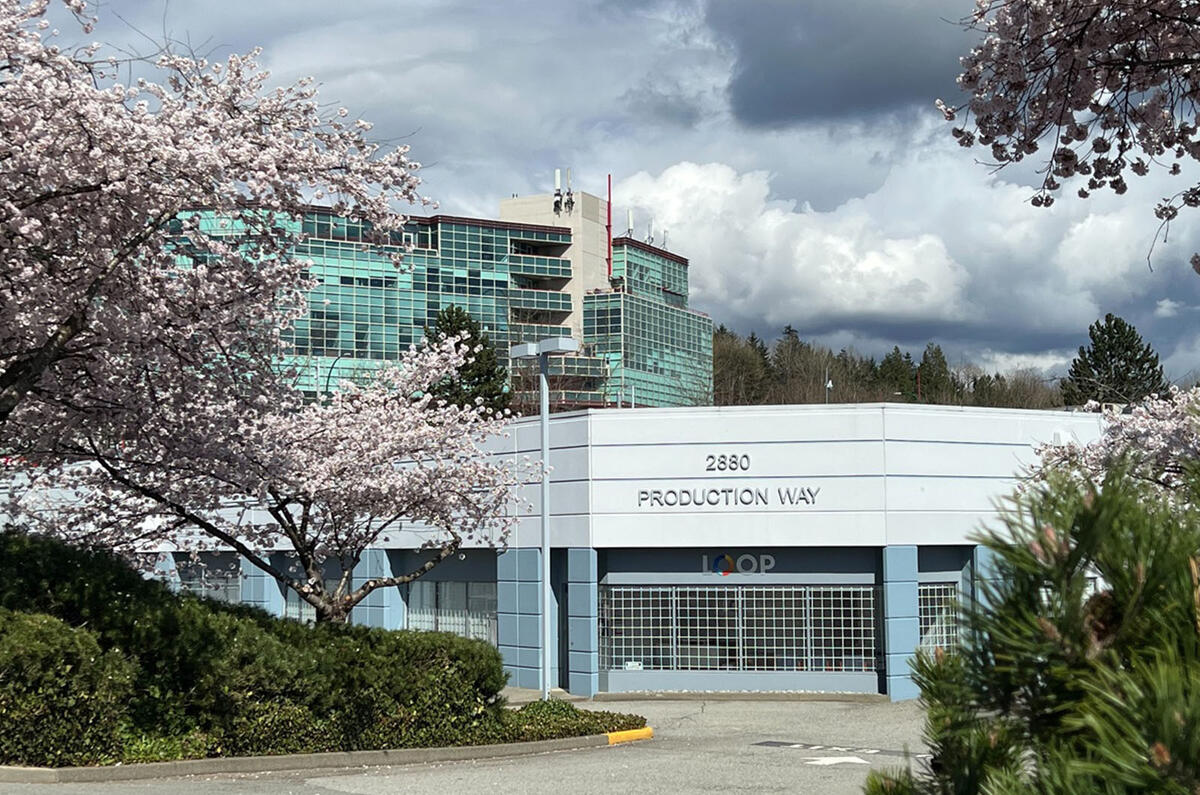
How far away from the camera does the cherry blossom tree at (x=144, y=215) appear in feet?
38.1

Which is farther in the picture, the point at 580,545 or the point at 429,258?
the point at 429,258

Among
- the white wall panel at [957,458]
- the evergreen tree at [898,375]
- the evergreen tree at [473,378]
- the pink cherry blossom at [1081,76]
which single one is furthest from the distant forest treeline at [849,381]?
the pink cherry blossom at [1081,76]

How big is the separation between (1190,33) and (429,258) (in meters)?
91.5

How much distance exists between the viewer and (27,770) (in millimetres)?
13766

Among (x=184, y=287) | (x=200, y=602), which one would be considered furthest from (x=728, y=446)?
(x=184, y=287)

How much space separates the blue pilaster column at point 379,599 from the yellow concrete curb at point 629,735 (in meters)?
13.1

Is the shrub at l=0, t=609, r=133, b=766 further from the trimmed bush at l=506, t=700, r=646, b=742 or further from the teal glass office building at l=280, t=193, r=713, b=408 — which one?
the teal glass office building at l=280, t=193, r=713, b=408

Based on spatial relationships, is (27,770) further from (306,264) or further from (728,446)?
(728,446)

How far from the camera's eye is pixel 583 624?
28938 millimetres

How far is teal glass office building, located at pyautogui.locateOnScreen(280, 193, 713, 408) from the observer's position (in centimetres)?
9388

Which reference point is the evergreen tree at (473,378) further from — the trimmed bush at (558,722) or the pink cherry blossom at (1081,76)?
the pink cherry blossom at (1081,76)

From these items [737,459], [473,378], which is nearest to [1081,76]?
[737,459]

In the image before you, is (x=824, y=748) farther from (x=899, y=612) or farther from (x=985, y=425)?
(x=985, y=425)

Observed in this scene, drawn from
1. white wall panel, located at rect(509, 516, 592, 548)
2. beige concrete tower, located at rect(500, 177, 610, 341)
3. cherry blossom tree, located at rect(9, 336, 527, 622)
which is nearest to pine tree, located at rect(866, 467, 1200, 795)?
cherry blossom tree, located at rect(9, 336, 527, 622)
